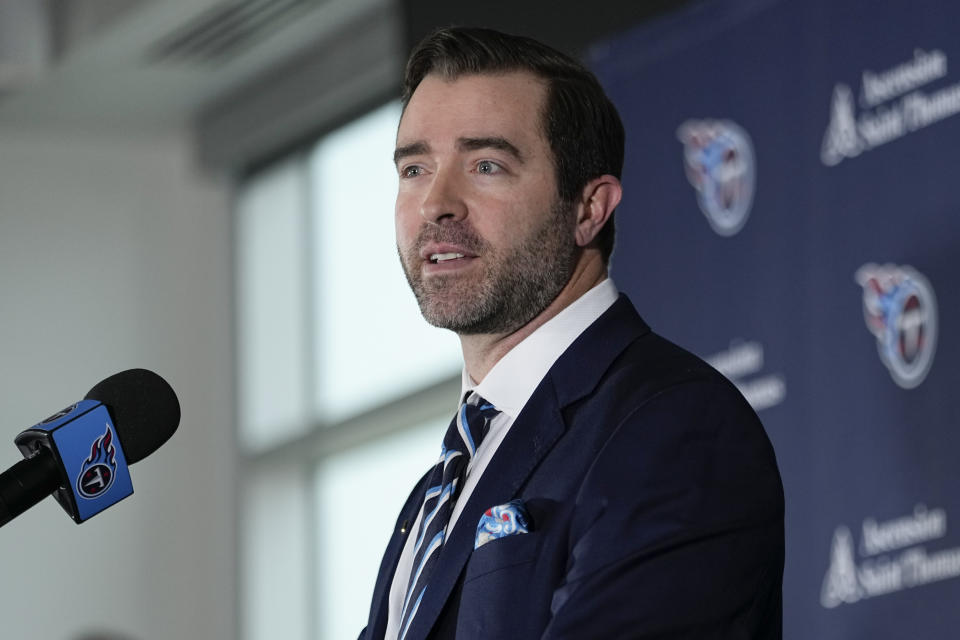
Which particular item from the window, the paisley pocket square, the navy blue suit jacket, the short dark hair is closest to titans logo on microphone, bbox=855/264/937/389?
the short dark hair

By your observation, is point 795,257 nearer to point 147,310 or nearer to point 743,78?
point 743,78

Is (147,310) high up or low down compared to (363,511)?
up

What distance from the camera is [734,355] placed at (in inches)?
140

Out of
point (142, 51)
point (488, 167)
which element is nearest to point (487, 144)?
point (488, 167)

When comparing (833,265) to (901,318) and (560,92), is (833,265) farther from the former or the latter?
(560,92)

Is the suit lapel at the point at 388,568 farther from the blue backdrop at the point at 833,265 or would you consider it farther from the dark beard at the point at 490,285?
the blue backdrop at the point at 833,265

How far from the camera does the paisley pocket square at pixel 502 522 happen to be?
6.86ft

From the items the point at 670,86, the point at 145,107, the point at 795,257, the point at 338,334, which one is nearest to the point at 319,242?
the point at 338,334

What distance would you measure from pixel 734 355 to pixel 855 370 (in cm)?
38

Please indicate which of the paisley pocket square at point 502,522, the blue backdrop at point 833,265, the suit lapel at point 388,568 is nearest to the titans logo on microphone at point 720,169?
the blue backdrop at point 833,265

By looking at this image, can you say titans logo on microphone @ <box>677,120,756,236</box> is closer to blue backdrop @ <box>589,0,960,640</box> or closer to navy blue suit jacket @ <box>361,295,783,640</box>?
blue backdrop @ <box>589,0,960,640</box>

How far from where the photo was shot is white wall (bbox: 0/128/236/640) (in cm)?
723

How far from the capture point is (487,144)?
8.00ft

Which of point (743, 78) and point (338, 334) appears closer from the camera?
point (743, 78)
